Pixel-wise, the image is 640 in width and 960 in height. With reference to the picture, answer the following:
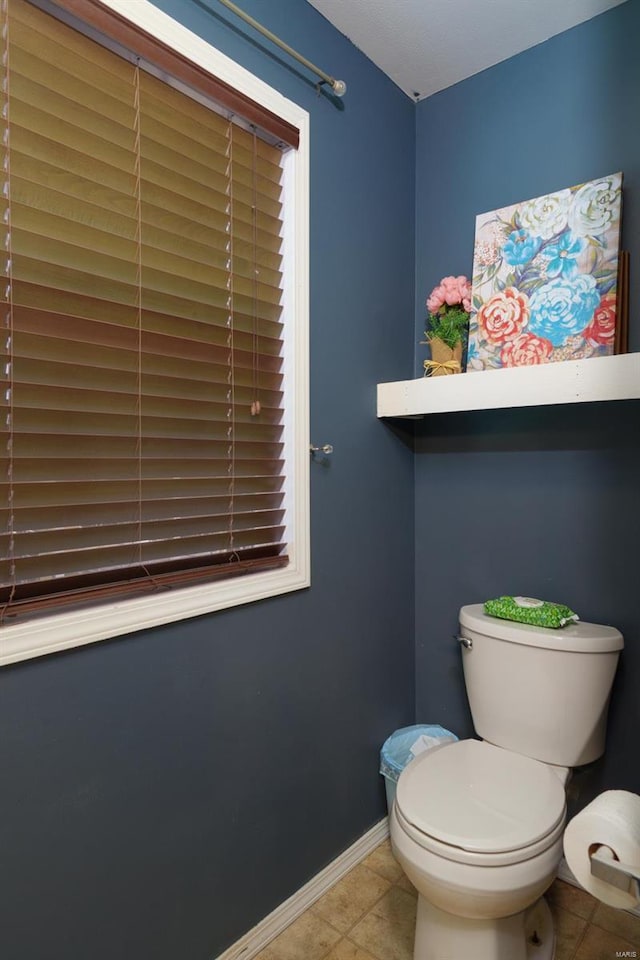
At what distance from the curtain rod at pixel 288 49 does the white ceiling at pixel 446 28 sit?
4.8 inches

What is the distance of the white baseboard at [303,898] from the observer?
1384 millimetres

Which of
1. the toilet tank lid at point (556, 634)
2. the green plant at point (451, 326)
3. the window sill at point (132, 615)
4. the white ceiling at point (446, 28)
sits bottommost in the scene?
the toilet tank lid at point (556, 634)

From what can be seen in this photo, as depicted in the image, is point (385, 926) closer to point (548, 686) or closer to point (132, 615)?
point (548, 686)

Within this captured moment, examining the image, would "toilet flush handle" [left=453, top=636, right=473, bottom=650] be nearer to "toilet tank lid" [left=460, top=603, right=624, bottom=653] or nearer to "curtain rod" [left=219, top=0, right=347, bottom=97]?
"toilet tank lid" [left=460, top=603, right=624, bottom=653]

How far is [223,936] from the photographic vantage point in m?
1.34

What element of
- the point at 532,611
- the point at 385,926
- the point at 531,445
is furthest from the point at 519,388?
the point at 385,926

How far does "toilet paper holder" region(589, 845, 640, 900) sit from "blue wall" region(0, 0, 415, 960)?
2.77 feet

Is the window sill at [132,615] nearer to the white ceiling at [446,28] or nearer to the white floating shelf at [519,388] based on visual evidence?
the white floating shelf at [519,388]

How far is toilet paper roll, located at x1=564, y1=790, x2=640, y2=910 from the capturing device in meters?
0.74

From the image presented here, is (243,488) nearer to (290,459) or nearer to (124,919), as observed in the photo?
(290,459)

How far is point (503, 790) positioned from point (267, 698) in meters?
0.61

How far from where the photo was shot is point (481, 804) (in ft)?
→ 4.14

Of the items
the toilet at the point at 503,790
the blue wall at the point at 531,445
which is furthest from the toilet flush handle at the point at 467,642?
the blue wall at the point at 531,445

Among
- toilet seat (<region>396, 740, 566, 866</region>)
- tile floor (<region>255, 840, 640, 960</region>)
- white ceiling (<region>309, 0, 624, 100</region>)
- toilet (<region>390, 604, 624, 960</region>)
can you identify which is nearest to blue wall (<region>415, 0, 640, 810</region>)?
white ceiling (<region>309, 0, 624, 100</region>)
